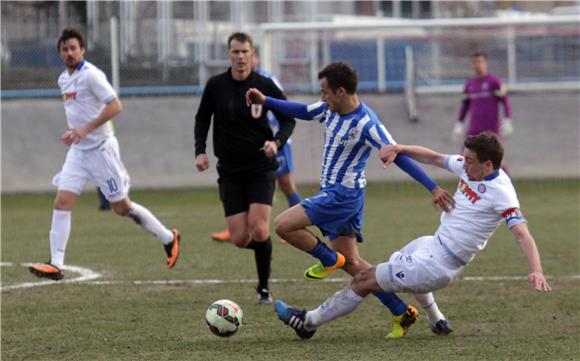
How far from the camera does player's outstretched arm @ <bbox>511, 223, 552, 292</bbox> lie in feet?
21.1

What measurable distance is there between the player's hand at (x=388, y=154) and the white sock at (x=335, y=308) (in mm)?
903

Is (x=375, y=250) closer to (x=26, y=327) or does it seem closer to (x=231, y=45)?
(x=231, y=45)

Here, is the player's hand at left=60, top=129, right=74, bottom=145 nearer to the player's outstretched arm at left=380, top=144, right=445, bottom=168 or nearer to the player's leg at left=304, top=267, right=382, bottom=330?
the player's leg at left=304, top=267, right=382, bottom=330

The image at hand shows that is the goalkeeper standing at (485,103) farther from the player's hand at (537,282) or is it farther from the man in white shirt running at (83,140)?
the player's hand at (537,282)

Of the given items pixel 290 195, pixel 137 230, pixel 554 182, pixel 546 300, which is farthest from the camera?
pixel 554 182

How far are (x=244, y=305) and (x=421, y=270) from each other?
218 cm

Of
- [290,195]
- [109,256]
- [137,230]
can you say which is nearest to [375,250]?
[290,195]

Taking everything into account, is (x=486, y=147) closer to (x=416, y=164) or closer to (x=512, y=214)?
(x=512, y=214)

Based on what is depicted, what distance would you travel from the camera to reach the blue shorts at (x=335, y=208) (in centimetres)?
781

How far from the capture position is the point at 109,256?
40.3 feet

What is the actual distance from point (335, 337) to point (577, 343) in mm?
1585

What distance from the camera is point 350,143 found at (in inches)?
306

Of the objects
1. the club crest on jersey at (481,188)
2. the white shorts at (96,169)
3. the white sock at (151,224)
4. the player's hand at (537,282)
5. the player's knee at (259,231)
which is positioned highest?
the club crest on jersey at (481,188)

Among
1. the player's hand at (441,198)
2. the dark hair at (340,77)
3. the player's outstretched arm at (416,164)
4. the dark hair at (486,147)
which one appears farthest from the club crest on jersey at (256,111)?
the dark hair at (486,147)
